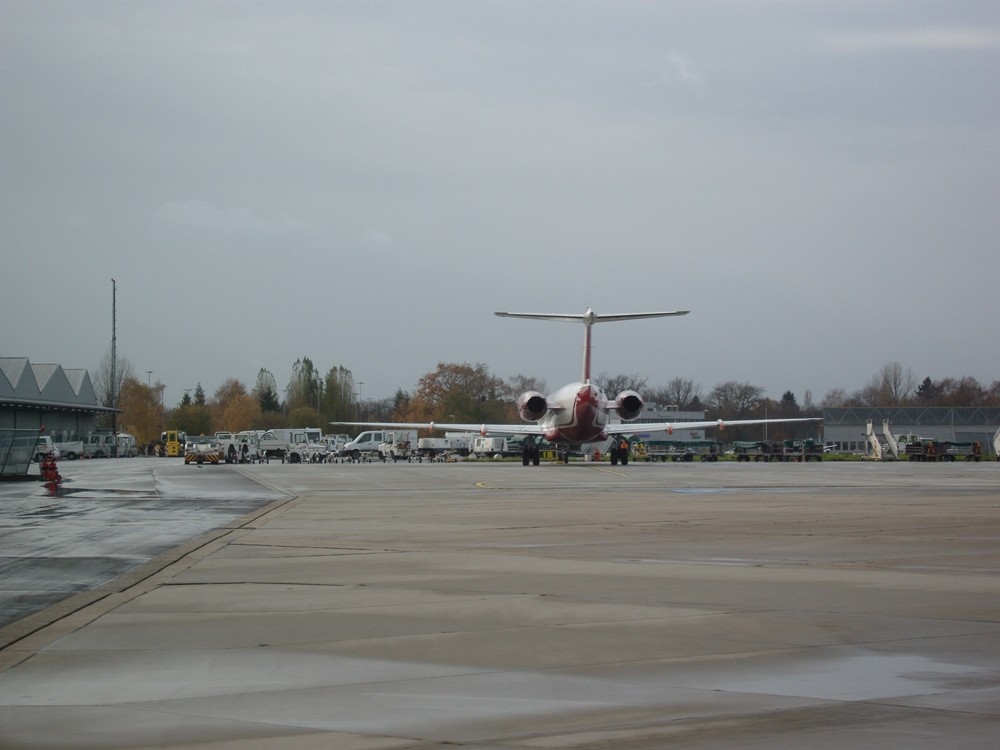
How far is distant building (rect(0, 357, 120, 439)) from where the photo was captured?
103 meters

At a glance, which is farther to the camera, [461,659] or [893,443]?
[893,443]

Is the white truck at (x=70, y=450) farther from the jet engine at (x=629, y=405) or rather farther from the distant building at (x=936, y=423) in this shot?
the distant building at (x=936, y=423)

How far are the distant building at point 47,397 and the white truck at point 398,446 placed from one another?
30.2m

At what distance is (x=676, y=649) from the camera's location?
757 cm

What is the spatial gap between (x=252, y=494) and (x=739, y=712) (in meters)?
25.4

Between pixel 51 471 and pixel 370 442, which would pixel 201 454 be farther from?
pixel 51 471

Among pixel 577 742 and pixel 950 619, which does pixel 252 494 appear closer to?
pixel 950 619

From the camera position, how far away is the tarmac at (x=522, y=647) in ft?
Result: 18.4

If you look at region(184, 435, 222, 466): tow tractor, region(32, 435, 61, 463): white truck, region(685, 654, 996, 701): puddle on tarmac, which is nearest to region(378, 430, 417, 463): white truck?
region(184, 435, 222, 466): tow tractor

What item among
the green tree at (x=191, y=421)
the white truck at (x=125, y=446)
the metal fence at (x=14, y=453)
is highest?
the green tree at (x=191, y=421)

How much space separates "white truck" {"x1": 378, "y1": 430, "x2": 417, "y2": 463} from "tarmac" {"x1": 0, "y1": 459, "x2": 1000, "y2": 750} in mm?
77285

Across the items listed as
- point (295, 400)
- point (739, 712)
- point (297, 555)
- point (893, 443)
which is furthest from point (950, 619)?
point (295, 400)

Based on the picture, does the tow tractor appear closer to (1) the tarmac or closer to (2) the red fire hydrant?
(2) the red fire hydrant

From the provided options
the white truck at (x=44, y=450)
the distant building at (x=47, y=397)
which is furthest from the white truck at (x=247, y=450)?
the distant building at (x=47, y=397)
